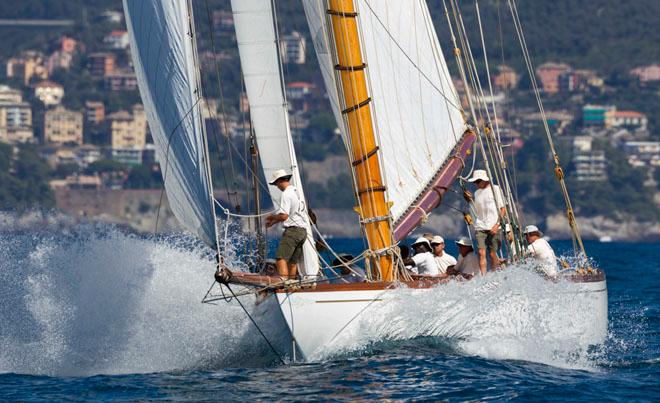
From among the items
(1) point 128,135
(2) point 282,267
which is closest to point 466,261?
(2) point 282,267

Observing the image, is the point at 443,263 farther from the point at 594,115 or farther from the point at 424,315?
the point at 594,115

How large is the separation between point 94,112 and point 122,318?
551 ft

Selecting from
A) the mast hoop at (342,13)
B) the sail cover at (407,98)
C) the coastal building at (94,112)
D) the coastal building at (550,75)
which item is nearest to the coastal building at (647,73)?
the coastal building at (550,75)

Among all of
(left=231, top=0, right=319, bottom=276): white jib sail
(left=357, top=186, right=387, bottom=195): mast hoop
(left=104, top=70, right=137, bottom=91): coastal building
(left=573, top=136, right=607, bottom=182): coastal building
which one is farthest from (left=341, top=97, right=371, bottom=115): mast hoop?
(left=104, top=70, right=137, bottom=91): coastal building

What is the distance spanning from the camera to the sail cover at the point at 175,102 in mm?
16250

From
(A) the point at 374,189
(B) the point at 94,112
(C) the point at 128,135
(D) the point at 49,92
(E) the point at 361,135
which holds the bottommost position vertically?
(A) the point at 374,189

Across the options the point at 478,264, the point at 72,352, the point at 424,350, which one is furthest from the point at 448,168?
the point at 72,352

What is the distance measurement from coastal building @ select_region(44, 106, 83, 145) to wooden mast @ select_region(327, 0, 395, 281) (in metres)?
155

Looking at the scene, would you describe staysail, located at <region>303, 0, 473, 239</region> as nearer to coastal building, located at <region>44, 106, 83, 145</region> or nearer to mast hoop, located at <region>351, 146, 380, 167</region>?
mast hoop, located at <region>351, 146, 380, 167</region>

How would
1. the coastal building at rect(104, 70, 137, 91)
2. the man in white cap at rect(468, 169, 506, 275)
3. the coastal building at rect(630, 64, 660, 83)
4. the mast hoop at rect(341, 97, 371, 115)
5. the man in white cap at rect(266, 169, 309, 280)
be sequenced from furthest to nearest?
the coastal building at rect(104, 70, 137, 91), the coastal building at rect(630, 64, 660, 83), the man in white cap at rect(468, 169, 506, 275), the mast hoop at rect(341, 97, 371, 115), the man in white cap at rect(266, 169, 309, 280)

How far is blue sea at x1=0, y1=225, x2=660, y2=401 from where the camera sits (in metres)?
16.0

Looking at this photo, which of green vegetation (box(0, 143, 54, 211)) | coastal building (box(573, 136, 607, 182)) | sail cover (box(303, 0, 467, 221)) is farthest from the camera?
coastal building (box(573, 136, 607, 182))

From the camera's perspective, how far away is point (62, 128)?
572 ft

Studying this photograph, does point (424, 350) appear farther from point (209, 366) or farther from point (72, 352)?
point (72, 352)
